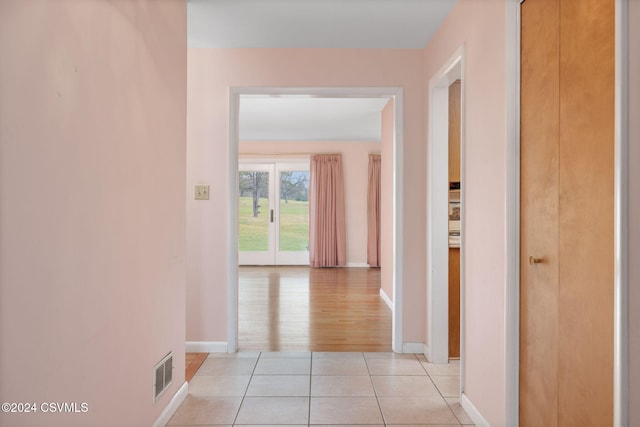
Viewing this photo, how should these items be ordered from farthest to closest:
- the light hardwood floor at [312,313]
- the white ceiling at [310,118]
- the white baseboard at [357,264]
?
the white baseboard at [357,264] < the white ceiling at [310,118] < the light hardwood floor at [312,313]

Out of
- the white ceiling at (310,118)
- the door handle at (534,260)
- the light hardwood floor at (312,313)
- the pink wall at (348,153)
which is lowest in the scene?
the light hardwood floor at (312,313)

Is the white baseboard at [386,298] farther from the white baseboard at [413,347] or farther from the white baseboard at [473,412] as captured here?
Answer: the white baseboard at [473,412]

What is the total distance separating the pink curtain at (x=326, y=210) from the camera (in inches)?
320

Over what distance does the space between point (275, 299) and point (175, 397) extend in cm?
293

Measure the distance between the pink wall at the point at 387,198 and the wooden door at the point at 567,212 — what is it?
3.02 meters

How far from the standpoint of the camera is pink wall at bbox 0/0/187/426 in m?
1.08

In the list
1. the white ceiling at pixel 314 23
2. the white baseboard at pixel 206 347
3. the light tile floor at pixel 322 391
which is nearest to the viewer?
the light tile floor at pixel 322 391

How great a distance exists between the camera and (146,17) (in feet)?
6.33

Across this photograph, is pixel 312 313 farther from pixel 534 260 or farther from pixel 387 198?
pixel 534 260

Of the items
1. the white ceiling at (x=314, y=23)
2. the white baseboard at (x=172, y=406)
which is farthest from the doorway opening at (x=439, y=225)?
the white baseboard at (x=172, y=406)

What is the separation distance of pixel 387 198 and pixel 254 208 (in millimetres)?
3900

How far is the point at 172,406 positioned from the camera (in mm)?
2256

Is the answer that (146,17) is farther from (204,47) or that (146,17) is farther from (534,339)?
(534,339)
